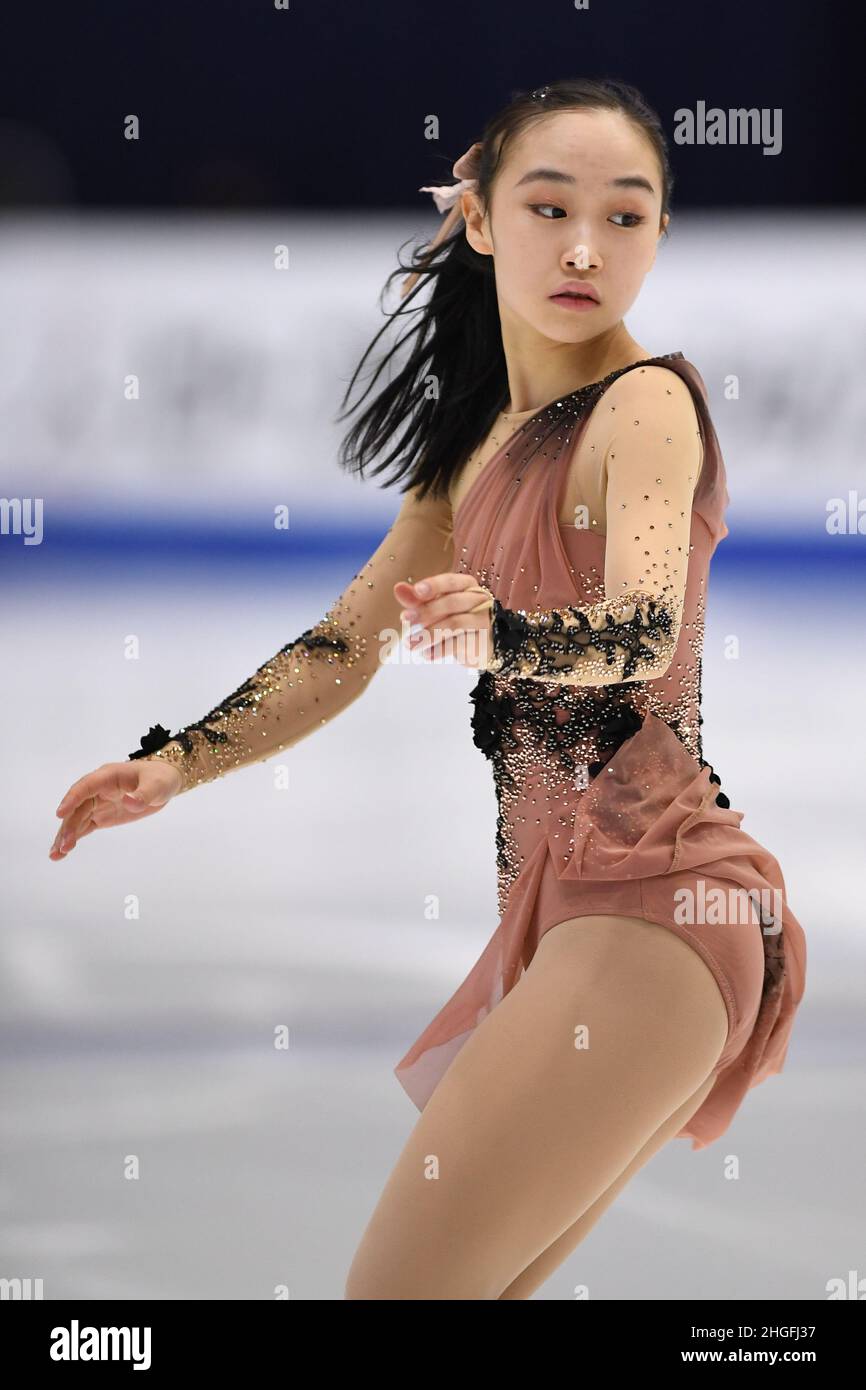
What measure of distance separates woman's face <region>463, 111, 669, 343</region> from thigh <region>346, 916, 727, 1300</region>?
72 cm

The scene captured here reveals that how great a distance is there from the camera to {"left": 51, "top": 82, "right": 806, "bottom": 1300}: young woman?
1907 mm

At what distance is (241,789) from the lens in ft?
15.3

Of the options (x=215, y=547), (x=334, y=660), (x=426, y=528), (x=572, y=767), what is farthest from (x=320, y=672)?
(x=215, y=547)

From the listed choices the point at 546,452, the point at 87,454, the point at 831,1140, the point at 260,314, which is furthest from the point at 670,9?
the point at 831,1140

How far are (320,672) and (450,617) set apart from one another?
637 mm

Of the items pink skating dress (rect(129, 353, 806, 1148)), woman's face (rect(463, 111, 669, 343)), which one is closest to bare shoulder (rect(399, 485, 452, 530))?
pink skating dress (rect(129, 353, 806, 1148))

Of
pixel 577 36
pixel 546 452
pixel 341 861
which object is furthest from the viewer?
pixel 341 861

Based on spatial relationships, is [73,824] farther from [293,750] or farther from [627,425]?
[293,750]

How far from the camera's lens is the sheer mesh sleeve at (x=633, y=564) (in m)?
1.79

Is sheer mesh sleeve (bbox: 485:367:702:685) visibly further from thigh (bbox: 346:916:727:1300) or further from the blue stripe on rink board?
the blue stripe on rink board

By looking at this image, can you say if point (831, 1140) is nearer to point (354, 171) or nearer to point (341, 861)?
point (341, 861)

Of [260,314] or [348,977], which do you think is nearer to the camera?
[348,977]

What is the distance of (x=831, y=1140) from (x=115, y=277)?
2.65 meters
